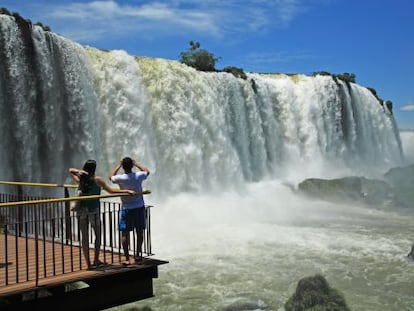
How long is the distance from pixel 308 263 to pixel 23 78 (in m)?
10.6

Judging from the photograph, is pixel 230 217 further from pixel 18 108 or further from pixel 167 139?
pixel 18 108

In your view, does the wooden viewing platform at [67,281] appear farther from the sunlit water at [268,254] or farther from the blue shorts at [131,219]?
the sunlit water at [268,254]

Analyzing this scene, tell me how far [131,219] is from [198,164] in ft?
62.5

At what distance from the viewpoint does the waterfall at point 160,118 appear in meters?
17.7

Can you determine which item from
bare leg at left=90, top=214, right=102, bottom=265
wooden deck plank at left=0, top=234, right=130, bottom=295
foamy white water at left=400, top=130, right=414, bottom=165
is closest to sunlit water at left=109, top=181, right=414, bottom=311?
wooden deck plank at left=0, top=234, right=130, bottom=295

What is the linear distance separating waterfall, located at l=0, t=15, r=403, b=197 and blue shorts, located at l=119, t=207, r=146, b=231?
434 inches

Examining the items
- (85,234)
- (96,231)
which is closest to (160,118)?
(96,231)

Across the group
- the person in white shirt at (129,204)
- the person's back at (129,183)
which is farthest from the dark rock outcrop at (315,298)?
the person's back at (129,183)

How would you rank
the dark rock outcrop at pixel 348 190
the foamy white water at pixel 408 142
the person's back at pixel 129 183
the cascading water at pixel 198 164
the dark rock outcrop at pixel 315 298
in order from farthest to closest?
1. the foamy white water at pixel 408 142
2. the dark rock outcrop at pixel 348 190
3. the cascading water at pixel 198 164
4. the dark rock outcrop at pixel 315 298
5. the person's back at pixel 129 183

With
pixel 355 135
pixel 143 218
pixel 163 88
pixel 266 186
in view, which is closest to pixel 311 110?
pixel 355 135

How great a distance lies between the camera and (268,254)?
15.6 m

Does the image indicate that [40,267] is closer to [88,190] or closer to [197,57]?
[88,190]

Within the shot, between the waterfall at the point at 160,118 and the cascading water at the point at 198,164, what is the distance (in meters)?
0.05

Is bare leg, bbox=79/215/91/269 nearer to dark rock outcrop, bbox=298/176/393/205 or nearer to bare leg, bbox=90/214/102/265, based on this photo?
bare leg, bbox=90/214/102/265
